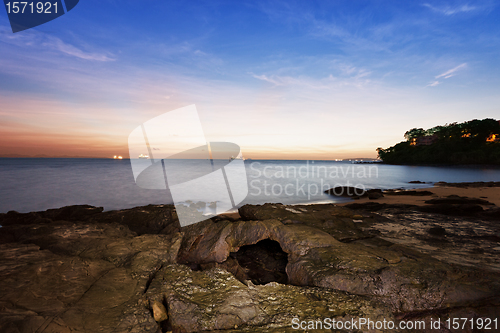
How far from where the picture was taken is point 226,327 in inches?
103

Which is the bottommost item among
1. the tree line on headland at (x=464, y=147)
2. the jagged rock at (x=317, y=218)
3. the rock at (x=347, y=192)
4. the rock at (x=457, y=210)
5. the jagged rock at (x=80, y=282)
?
the rock at (x=347, y=192)

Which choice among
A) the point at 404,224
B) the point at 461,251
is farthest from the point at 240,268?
the point at 404,224

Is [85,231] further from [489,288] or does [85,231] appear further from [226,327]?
[489,288]

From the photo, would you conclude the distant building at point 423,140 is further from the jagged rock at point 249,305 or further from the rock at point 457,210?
the jagged rock at point 249,305

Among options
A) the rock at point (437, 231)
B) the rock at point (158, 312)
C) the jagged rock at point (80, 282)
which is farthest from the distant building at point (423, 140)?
the rock at point (158, 312)

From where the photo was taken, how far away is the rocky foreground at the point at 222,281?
2.68 m

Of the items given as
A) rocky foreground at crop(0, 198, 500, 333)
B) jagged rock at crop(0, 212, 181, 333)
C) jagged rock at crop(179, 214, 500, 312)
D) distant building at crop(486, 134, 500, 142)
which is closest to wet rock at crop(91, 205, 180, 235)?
rocky foreground at crop(0, 198, 500, 333)

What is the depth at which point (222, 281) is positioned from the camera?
352 centimetres

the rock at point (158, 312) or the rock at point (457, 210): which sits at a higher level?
the rock at point (158, 312)

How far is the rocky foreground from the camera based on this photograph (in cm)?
268

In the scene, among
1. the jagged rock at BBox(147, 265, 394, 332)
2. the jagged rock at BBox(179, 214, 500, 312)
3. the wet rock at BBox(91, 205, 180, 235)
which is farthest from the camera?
the wet rock at BBox(91, 205, 180, 235)

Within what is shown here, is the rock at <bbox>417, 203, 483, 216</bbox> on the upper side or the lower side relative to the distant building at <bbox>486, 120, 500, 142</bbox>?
lower

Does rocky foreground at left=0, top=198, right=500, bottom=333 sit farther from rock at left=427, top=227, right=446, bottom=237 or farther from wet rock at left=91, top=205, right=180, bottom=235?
wet rock at left=91, top=205, right=180, bottom=235

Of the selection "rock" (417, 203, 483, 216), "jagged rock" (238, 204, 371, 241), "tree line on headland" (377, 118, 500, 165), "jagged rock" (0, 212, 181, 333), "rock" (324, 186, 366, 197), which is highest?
"tree line on headland" (377, 118, 500, 165)
